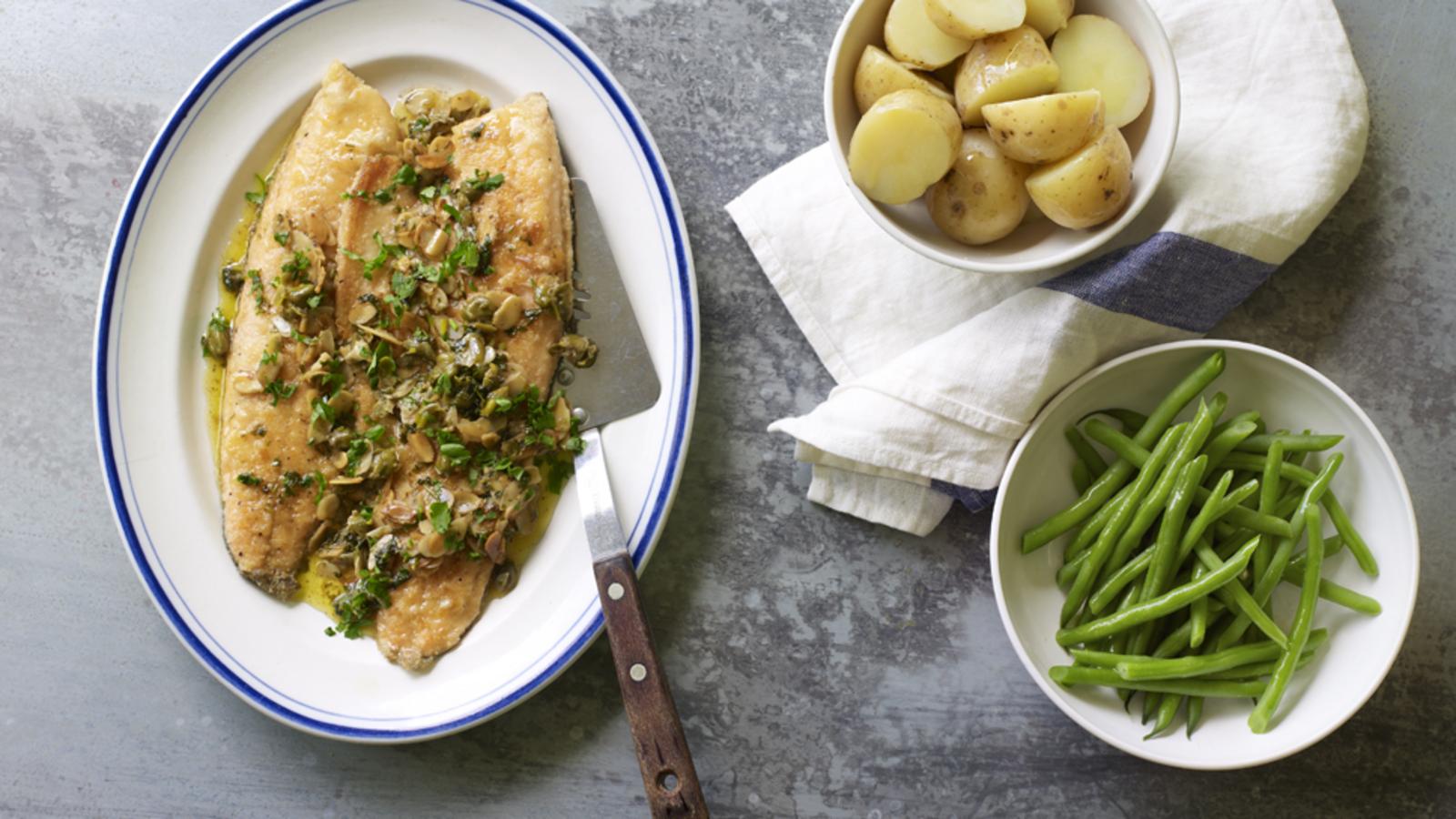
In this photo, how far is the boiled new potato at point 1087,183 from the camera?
218 centimetres

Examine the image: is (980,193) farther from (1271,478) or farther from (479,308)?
(479,308)

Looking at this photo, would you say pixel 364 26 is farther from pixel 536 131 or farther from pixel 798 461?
pixel 798 461

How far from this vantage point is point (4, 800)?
9.55 ft

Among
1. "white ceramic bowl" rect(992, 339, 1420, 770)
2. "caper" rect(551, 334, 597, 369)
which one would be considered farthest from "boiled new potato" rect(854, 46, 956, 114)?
"caper" rect(551, 334, 597, 369)

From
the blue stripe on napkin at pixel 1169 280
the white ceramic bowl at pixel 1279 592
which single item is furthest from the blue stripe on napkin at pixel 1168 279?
the white ceramic bowl at pixel 1279 592

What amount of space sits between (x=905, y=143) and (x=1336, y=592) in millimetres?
1524

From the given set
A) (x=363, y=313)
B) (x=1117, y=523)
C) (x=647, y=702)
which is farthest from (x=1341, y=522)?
(x=363, y=313)

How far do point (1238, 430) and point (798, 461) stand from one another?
1.10 metres

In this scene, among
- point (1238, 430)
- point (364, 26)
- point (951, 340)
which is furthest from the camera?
point (364, 26)

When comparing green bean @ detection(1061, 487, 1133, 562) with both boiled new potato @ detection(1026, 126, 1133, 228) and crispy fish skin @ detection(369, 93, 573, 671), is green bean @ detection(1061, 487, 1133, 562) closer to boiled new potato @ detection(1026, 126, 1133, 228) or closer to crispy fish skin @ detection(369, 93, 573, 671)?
boiled new potato @ detection(1026, 126, 1133, 228)

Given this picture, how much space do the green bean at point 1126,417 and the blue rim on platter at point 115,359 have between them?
1063 millimetres

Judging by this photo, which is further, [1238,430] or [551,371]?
[551,371]

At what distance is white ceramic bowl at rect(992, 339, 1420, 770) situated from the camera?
243 centimetres

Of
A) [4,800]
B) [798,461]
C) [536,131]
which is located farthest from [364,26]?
[4,800]
